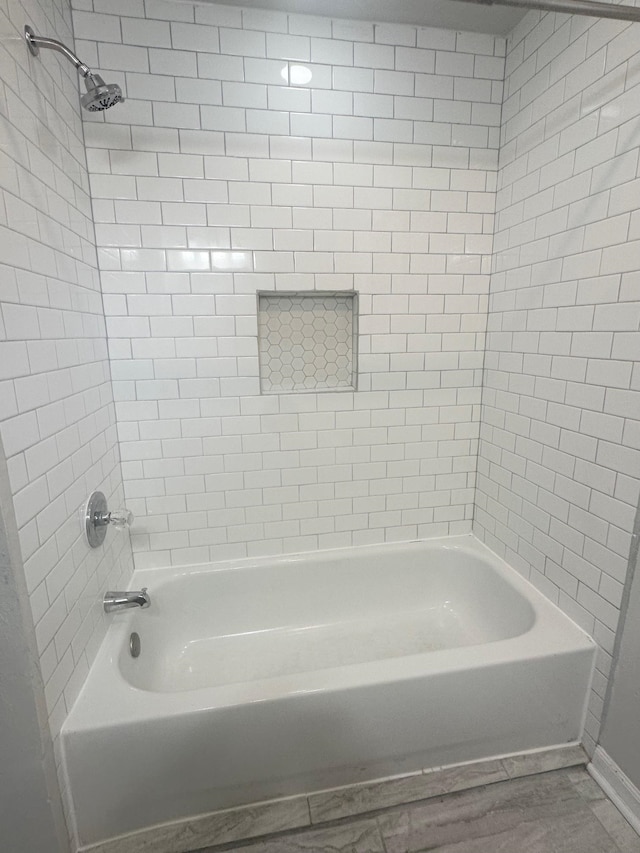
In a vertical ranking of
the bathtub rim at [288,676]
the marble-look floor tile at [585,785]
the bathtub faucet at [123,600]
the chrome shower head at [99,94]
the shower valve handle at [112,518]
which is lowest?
the marble-look floor tile at [585,785]

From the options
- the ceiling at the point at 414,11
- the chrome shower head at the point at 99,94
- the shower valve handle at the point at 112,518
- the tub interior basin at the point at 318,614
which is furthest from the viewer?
the tub interior basin at the point at 318,614

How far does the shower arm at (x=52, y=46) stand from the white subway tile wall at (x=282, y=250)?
1.26 ft

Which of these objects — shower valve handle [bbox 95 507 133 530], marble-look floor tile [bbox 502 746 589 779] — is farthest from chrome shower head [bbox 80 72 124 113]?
marble-look floor tile [bbox 502 746 589 779]

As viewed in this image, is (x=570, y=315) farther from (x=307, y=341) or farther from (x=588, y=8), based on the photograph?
(x=307, y=341)

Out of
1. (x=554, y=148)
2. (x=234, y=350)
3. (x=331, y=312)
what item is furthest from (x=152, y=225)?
(x=554, y=148)

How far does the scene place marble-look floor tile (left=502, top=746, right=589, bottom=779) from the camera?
1.31m

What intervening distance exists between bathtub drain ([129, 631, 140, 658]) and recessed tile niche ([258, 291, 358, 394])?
1077 millimetres

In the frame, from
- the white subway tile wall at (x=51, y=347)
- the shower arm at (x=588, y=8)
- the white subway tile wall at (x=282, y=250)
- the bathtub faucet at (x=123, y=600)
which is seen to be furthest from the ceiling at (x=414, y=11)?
the bathtub faucet at (x=123, y=600)

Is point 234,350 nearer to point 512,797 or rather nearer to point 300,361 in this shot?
point 300,361

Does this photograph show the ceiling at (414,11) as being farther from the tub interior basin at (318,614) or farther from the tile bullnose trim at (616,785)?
the tile bullnose trim at (616,785)

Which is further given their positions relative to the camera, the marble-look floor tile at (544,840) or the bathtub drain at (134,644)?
the bathtub drain at (134,644)

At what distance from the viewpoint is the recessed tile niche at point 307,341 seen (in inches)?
66.8

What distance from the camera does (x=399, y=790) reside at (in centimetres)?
125

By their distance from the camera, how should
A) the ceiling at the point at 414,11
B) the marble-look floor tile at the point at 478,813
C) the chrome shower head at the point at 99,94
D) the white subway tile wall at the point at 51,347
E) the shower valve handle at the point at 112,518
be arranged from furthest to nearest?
the ceiling at the point at 414,11 → the shower valve handle at the point at 112,518 → the marble-look floor tile at the point at 478,813 → the chrome shower head at the point at 99,94 → the white subway tile wall at the point at 51,347
